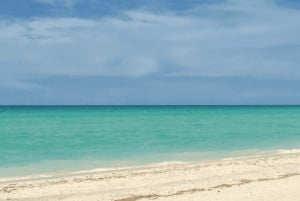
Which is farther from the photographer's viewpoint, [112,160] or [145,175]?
[112,160]

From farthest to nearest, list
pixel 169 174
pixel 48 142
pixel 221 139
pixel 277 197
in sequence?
pixel 221 139 → pixel 48 142 → pixel 169 174 → pixel 277 197

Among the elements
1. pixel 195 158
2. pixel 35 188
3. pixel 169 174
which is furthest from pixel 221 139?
pixel 35 188

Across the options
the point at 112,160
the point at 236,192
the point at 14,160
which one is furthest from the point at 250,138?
the point at 236,192

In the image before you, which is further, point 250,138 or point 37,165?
point 250,138

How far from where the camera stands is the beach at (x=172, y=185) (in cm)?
1306

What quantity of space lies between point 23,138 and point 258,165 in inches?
808

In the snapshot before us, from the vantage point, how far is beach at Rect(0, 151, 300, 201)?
42.9 ft

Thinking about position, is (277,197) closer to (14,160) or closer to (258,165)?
(258,165)

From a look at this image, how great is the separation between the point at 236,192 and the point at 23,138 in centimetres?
2481

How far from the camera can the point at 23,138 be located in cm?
3547

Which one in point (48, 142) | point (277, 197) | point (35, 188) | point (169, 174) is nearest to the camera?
point (277, 197)

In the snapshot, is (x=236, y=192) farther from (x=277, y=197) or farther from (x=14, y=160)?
(x=14, y=160)

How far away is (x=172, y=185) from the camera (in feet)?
49.1

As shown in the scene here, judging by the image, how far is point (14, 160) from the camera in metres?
23.0
